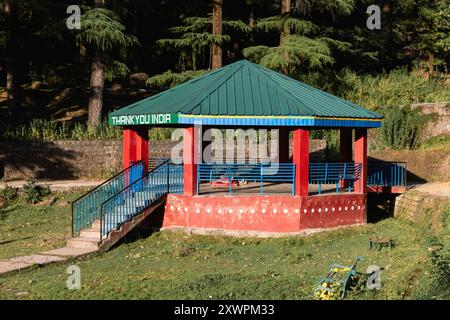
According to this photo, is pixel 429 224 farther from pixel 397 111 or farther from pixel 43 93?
pixel 43 93

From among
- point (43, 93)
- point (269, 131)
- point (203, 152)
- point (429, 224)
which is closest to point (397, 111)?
point (269, 131)

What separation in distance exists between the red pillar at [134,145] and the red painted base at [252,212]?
8.12ft

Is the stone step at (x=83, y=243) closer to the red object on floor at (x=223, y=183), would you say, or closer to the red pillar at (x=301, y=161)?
the red pillar at (x=301, y=161)

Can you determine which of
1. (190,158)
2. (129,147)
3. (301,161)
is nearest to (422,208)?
(301,161)

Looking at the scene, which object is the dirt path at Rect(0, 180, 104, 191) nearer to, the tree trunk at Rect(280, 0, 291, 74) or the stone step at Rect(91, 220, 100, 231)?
the stone step at Rect(91, 220, 100, 231)

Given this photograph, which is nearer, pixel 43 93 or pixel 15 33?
pixel 15 33

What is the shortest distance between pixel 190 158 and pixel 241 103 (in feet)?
7.39

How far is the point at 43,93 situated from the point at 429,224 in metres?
28.2

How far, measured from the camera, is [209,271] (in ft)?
54.6

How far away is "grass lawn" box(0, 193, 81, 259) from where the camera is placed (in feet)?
64.3

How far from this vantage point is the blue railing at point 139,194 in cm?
1972

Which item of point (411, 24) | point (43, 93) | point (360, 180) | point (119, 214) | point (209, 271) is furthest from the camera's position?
point (411, 24)

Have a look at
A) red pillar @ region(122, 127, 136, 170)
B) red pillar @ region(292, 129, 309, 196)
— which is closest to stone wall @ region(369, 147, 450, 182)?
red pillar @ region(292, 129, 309, 196)

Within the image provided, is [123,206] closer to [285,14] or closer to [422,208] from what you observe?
[422,208]
